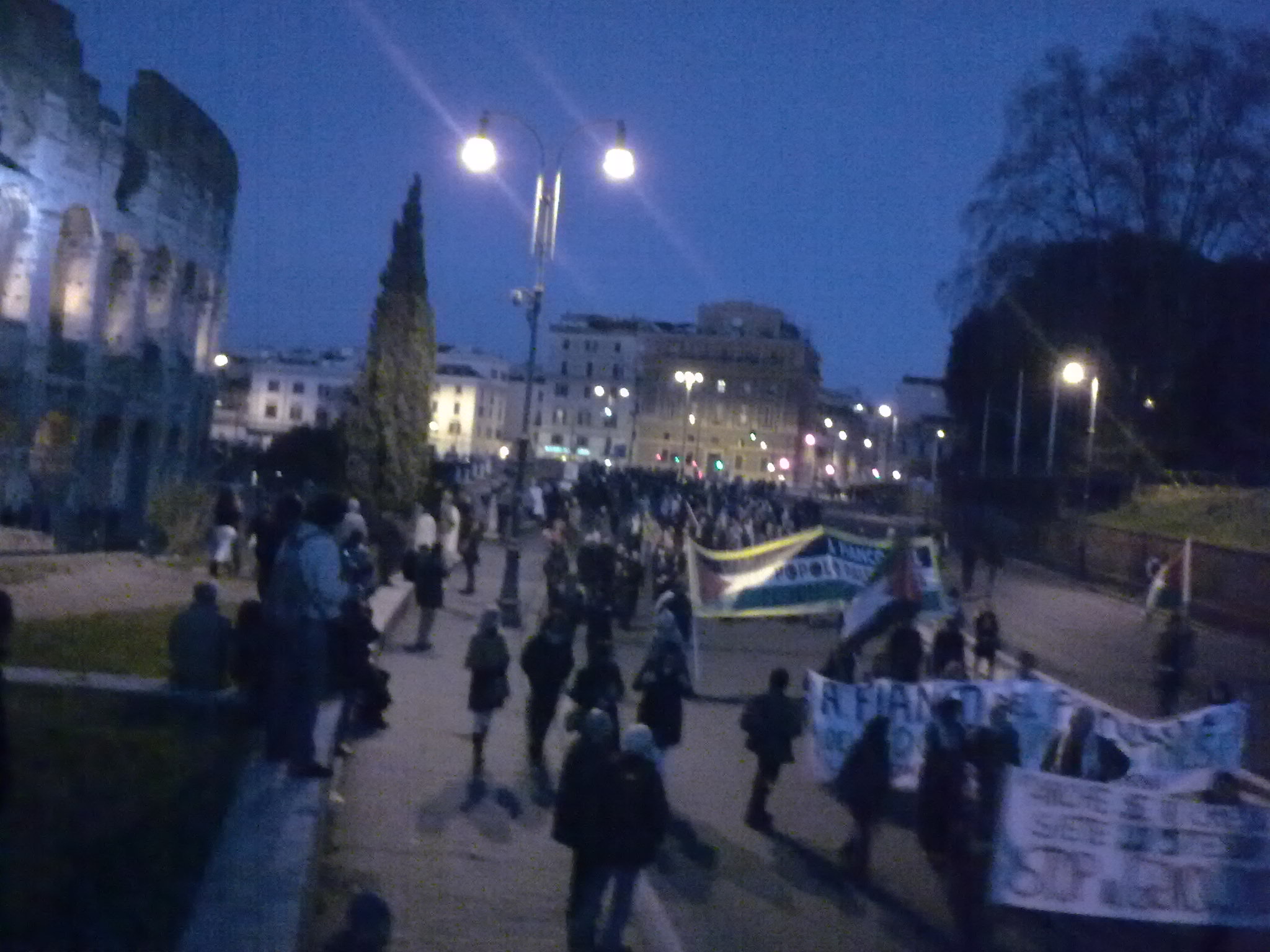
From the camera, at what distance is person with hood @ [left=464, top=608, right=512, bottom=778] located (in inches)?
489

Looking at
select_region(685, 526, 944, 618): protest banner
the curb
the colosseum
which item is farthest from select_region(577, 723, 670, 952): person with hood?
the colosseum

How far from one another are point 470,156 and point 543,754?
1152 cm

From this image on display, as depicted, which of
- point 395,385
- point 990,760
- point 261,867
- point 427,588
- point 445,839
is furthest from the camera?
point 395,385

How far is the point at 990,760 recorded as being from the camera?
9.66 meters

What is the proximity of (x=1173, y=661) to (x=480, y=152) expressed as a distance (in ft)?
40.7

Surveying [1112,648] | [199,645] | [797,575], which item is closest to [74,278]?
[797,575]

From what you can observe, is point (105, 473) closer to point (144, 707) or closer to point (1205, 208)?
point (144, 707)

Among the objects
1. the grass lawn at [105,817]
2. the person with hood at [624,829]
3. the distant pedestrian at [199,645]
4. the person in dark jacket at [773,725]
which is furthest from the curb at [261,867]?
the person in dark jacket at [773,725]

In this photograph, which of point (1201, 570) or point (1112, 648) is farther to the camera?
point (1201, 570)

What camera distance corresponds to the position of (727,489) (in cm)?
6256

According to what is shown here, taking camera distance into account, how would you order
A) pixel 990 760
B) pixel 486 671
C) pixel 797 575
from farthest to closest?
pixel 797 575 < pixel 486 671 < pixel 990 760

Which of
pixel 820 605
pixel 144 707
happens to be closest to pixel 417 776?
pixel 144 707

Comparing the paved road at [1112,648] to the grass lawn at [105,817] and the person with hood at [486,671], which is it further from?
the grass lawn at [105,817]

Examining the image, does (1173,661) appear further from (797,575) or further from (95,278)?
(95,278)
